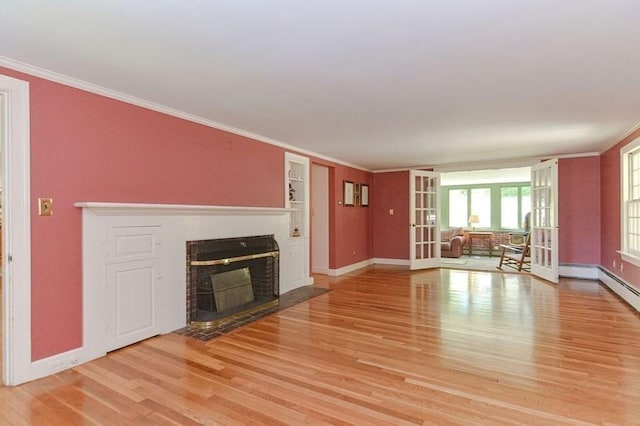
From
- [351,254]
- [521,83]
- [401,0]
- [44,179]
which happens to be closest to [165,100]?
[44,179]

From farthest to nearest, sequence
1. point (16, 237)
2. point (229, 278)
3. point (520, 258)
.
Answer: point (520, 258), point (229, 278), point (16, 237)

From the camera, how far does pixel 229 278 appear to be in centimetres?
380

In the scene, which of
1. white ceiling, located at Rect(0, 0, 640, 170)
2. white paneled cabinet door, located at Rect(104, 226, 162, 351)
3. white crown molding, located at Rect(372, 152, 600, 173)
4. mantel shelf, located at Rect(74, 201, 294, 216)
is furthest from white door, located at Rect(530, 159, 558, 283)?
white paneled cabinet door, located at Rect(104, 226, 162, 351)

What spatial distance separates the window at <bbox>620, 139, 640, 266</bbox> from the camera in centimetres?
415

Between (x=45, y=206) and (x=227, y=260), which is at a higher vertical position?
(x=45, y=206)

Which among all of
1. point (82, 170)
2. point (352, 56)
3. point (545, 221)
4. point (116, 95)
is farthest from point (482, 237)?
point (82, 170)

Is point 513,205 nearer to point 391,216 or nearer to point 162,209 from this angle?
point 391,216

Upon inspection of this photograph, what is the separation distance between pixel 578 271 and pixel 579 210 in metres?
1.07

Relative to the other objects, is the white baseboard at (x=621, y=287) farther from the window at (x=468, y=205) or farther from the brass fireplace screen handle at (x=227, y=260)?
the window at (x=468, y=205)

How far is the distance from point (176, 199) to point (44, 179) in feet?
3.69

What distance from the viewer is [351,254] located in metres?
6.94

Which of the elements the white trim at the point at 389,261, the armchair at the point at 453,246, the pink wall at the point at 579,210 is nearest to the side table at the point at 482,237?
the armchair at the point at 453,246

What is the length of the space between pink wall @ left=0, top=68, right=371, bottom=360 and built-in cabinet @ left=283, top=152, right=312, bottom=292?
1432 millimetres

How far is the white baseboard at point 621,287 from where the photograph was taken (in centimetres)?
400
